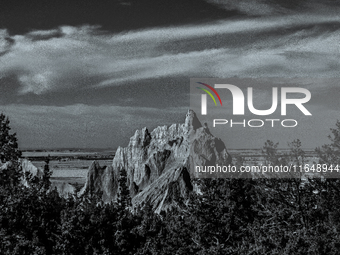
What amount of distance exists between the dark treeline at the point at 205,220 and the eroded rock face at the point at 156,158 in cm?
4527

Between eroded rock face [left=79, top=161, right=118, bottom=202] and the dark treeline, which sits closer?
the dark treeline

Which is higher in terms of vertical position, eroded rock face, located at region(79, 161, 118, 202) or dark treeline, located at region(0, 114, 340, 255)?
eroded rock face, located at region(79, 161, 118, 202)

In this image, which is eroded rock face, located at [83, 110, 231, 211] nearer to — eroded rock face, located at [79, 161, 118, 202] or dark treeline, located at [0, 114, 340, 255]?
eroded rock face, located at [79, 161, 118, 202]

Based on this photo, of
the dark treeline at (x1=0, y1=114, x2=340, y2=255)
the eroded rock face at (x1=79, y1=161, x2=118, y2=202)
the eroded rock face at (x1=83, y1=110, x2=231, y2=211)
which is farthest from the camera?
the eroded rock face at (x1=79, y1=161, x2=118, y2=202)

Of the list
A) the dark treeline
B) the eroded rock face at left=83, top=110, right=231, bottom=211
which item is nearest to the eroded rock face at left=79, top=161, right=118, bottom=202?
the eroded rock face at left=83, top=110, right=231, bottom=211

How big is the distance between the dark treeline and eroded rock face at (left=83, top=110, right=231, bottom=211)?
149 feet

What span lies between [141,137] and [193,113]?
32.0m

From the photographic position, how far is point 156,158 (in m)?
97.8

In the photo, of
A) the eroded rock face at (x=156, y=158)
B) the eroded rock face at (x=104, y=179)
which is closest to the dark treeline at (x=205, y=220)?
the eroded rock face at (x=156, y=158)

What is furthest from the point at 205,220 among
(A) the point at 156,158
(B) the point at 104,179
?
(A) the point at 156,158

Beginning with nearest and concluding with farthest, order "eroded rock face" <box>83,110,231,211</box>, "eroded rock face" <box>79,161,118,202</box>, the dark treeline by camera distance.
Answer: the dark treeline → "eroded rock face" <box>83,110,231,211</box> → "eroded rock face" <box>79,161,118,202</box>

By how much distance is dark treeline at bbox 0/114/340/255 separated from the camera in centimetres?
1622

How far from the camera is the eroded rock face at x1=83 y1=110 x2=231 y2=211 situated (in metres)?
75.0

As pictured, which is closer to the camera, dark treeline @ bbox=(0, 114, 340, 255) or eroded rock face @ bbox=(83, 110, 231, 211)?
dark treeline @ bbox=(0, 114, 340, 255)
